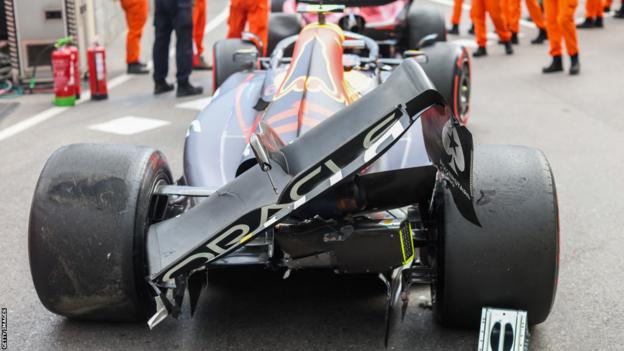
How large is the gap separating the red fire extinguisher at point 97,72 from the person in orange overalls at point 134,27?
5.27 feet

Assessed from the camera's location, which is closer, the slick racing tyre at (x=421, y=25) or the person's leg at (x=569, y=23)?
the slick racing tyre at (x=421, y=25)

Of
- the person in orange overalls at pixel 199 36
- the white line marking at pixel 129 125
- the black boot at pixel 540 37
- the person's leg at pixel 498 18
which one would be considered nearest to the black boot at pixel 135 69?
the person in orange overalls at pixel 199 36

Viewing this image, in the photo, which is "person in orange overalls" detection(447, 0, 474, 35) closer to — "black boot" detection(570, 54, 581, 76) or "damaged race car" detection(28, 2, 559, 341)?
"black boot" detection(570, 54, 581, 76)

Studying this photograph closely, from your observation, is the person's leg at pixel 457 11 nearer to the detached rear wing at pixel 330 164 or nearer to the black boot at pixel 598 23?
the black boot at pixel 598 23

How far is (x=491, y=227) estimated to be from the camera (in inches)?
149

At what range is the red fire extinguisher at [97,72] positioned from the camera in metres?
9.83

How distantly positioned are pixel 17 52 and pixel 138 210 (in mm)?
7146

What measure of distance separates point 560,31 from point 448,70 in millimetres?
3814

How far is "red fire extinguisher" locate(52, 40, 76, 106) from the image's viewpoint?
31.1 feet

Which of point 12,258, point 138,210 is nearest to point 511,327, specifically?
point 138,210

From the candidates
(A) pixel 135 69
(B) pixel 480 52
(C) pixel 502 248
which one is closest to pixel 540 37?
(B) pixel 480 52

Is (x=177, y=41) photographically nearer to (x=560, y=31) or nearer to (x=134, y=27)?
(x=134, y=27)

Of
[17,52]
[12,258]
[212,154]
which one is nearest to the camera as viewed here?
[212,154]

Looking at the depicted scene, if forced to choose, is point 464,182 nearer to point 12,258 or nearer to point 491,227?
point 491,227
